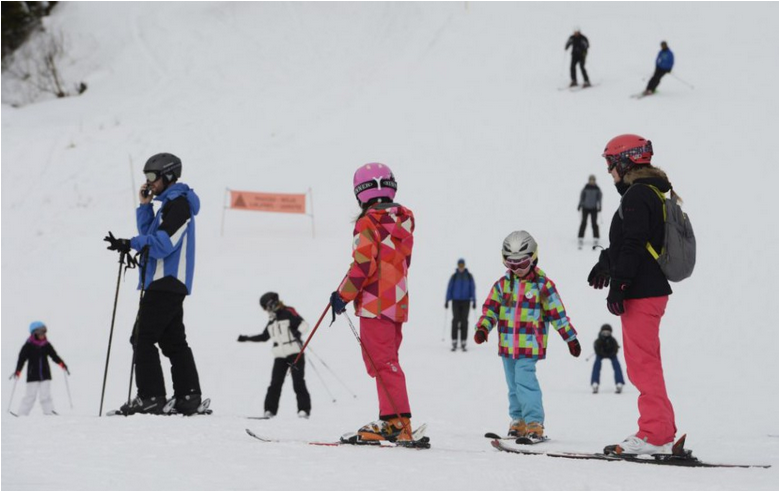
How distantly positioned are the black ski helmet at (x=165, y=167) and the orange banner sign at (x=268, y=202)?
14273 mm

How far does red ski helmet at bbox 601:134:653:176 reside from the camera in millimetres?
5059

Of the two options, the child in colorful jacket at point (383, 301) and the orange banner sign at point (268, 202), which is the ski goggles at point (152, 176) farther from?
the orange banner sign at point (268, 202)

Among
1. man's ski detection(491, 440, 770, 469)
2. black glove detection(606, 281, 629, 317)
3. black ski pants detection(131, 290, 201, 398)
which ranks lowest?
man's ski detection(491, 440, 770, 469)

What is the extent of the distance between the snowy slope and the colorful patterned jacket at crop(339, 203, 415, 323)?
2.98 feet

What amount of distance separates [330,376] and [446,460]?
8889 mm

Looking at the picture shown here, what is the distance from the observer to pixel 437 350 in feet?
47.9

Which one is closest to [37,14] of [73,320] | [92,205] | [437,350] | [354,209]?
[92,205]

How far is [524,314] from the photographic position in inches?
248

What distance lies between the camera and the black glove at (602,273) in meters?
5.16

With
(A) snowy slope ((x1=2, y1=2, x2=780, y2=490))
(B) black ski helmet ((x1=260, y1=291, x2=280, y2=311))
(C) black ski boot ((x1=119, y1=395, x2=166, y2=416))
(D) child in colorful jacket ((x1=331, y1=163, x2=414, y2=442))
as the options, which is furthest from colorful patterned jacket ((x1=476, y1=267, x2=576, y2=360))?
(B) black ski helmet ((x1=260, y1=291, x2=280, y2=311))

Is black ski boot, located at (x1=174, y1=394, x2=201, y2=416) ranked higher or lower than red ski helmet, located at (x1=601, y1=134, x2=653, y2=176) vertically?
lower

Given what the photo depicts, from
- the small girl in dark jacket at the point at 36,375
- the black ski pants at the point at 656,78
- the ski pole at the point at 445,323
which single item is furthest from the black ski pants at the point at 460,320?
the black ski pants at the point at 656,78

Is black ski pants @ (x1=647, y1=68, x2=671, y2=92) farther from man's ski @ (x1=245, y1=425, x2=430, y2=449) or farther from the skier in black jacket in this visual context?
man's ski @ (x1=245, y1=425, x2=430, y2=449)

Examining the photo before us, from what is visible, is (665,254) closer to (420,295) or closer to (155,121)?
(420,295)
